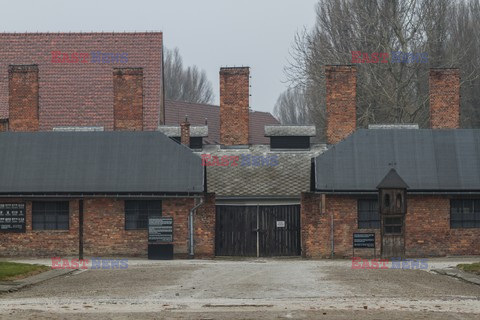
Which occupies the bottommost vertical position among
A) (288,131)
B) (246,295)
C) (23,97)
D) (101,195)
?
(246,295)

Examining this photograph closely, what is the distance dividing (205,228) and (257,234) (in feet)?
6.73

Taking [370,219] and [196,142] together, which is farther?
[196,142]

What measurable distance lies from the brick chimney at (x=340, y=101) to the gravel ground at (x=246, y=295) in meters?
13.4

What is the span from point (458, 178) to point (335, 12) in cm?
2749

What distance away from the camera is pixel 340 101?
37844 millimetres

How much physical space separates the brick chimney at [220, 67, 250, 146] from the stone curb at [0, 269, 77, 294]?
14607 mm

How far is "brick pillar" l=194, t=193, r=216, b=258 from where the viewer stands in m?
32.8

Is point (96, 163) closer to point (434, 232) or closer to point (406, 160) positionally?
point (406, 160)

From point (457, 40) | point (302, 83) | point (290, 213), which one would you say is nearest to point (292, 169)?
point (290, 213)

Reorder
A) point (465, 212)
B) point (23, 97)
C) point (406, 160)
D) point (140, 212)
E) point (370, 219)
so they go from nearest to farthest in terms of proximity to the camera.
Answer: point (370, 219), point (465, 212), point (140, 212), point (406, 160), point (23, 97)

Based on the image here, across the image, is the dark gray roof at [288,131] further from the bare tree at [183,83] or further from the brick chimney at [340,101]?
the bare tree at [183,83]

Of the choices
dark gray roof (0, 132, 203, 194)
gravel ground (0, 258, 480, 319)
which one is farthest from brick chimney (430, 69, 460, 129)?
gravel ground (0, 258, 480, 319)

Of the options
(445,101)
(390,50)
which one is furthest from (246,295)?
(390,50)

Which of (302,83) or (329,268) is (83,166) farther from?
(302,83)
